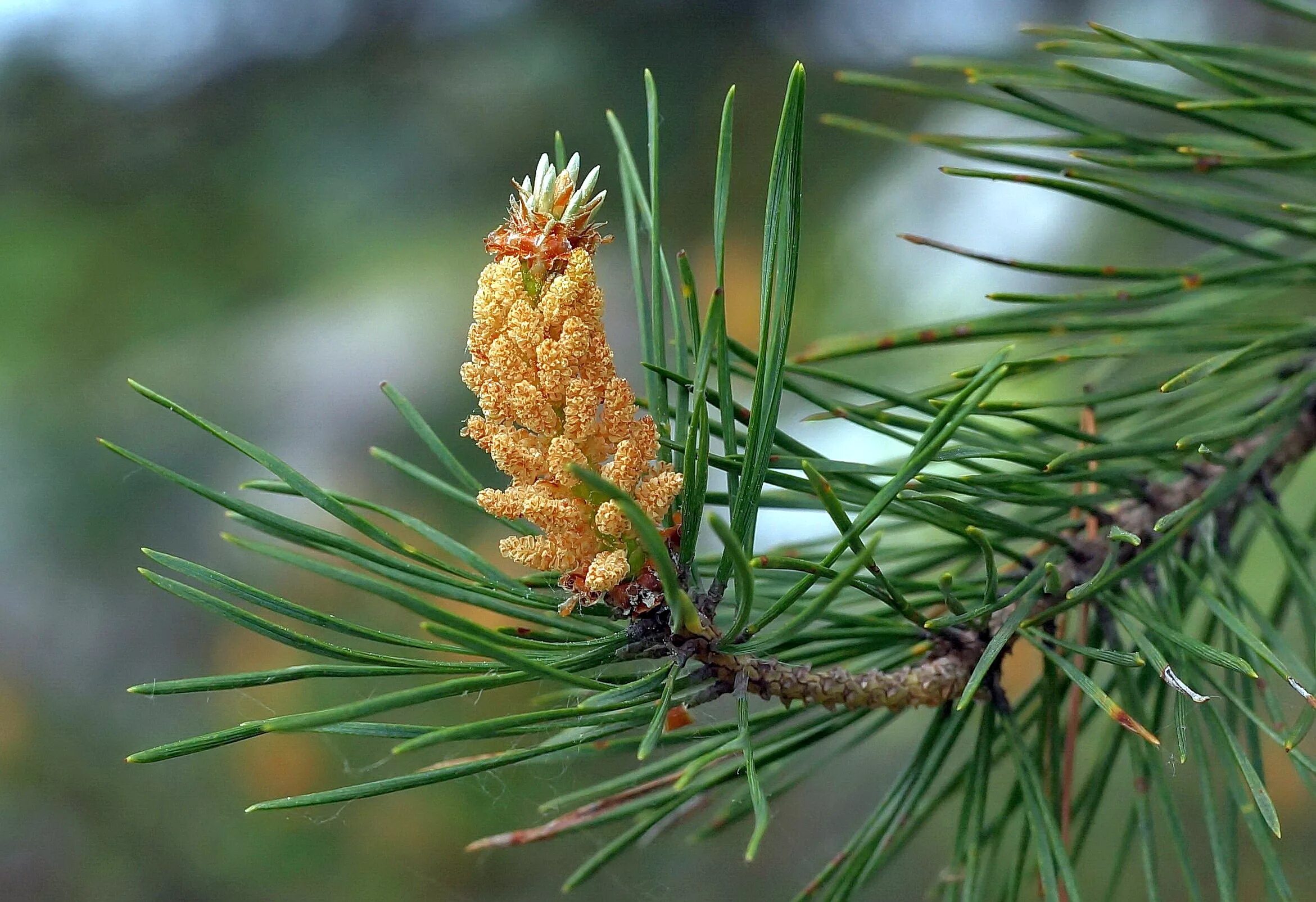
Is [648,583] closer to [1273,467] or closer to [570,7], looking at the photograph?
[1273,467]

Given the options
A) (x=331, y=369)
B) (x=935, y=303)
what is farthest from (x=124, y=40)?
(x=935, y=303)

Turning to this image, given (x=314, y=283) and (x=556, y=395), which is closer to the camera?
(x=556, y=395)

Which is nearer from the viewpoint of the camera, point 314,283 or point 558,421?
point 558,421

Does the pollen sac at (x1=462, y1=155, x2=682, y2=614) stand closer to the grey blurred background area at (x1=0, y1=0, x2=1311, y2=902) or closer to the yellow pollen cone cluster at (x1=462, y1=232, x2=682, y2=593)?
the yellow pollen cone cluster at (x1=462, y1=232, x2=682, y2=593)

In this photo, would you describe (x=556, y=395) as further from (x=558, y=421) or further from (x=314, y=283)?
(x=314, y=283)

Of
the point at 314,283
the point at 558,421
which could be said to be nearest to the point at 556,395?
the point at 558,421

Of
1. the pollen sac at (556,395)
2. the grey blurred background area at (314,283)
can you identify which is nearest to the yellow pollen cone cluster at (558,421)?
the pollen sac at (556,395)
